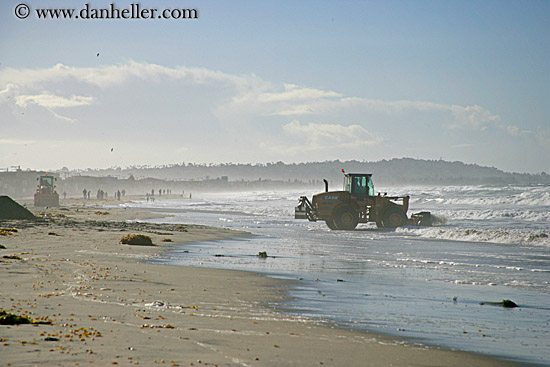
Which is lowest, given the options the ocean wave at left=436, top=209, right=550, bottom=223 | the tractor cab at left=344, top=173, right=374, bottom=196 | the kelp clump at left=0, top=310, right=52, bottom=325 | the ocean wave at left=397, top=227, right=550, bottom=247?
the ocean wave at left=397, top=227, right=550, bottom=247

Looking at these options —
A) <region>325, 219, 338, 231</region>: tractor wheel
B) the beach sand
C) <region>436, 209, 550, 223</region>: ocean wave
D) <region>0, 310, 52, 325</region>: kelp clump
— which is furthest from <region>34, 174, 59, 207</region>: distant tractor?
<region>0, 310, 52, 325</region>: kelp clump

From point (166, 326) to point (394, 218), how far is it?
2356 cm

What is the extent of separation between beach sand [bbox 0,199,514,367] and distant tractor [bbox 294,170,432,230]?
1815cm

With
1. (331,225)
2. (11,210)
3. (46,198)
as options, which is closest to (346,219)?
(331,225)

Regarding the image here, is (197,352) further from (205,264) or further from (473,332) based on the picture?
(205,264)

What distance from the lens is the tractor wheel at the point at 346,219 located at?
2856cm

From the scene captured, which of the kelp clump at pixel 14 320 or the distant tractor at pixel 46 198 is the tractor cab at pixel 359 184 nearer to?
the kelp clump at pixel 14 320

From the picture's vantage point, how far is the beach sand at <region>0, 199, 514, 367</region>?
4.97 meters

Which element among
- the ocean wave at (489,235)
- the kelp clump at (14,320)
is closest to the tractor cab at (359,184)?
the ocean wave at (489,235)

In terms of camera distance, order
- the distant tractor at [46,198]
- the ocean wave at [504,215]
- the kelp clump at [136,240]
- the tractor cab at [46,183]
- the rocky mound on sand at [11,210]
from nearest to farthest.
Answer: the kelp clump at [136,240] < the rocky mound on sand at [11,210] < the ocean wave at [504,215] < the distant tractor at [46,198] < the tractor cab at [46,183]

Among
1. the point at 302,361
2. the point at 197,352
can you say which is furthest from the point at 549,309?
the point at 197,352

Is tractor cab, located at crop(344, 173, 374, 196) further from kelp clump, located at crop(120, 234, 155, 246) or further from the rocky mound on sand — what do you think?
the rocky mound on sand

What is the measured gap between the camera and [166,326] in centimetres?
613

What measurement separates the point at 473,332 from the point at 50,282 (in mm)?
6254
